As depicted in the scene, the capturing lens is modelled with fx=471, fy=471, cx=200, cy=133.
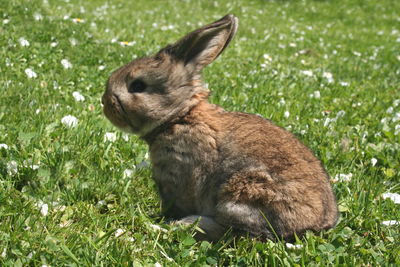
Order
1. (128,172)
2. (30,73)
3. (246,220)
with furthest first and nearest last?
(30,73) → (128,172) → (246,220)

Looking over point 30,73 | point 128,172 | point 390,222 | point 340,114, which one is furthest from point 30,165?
point 340,114

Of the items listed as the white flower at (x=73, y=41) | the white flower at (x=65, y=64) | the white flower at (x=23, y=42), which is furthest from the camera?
the white flower at (x=73, y=41)

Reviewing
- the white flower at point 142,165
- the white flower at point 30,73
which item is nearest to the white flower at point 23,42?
the white flower at point 30,73

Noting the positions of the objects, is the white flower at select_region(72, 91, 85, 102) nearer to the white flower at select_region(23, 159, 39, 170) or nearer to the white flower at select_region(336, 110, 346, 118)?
the white flower at select_region(23, 159, 39, 170)

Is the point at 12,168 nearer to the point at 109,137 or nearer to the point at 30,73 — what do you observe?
the point at 109,137

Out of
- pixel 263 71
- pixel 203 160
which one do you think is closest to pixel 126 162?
pixel 203 160

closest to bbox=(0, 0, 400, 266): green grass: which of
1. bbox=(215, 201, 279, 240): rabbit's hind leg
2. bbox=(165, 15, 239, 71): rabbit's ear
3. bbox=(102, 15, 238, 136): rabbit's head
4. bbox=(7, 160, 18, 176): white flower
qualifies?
bbox=(7, 160, 18, 176): white flower

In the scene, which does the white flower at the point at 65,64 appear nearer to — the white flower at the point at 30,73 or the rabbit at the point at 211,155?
the white flower at the point at 30,73
